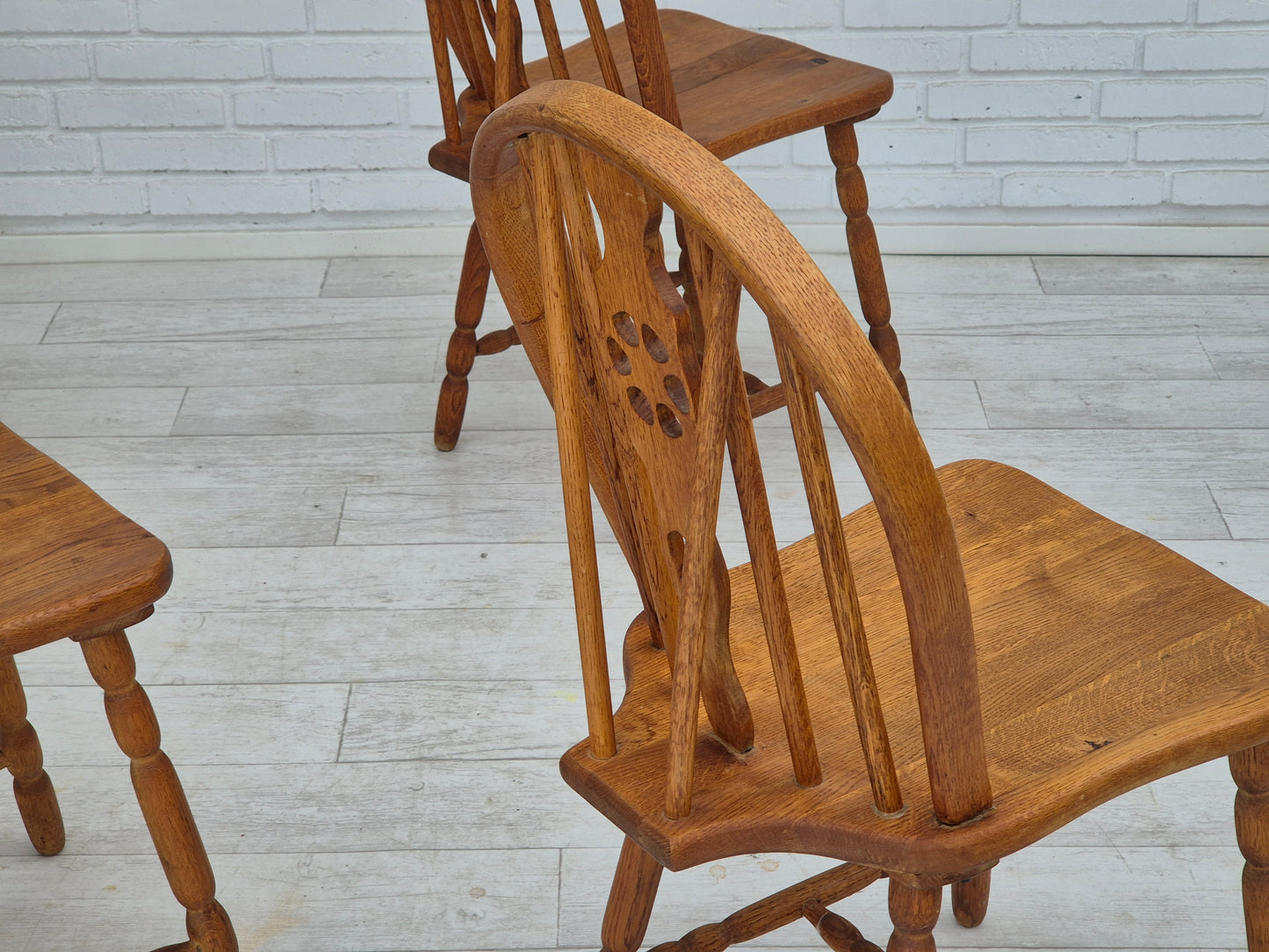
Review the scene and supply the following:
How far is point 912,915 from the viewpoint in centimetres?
67

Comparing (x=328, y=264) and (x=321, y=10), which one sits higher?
(x=321, y=10)

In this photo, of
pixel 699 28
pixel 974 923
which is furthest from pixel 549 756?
pixel 699 28

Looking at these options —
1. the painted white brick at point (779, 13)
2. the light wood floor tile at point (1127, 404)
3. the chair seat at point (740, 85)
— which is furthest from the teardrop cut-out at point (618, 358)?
the painted white brick at point (779, 13)

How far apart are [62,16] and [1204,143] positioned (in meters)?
1.88

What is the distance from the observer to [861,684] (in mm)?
588

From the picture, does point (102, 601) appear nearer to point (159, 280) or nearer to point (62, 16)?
point (159, 280)

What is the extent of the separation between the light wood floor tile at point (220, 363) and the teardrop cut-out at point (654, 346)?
147 cm

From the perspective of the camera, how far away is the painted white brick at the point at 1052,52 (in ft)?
7.29

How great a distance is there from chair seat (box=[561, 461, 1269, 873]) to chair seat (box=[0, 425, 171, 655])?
0.29 meters

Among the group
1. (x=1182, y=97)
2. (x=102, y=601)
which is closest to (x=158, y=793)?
(x=102, y=601)

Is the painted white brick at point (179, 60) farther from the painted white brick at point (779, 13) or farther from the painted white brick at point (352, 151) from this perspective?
the painted white brick at point (779, 13)

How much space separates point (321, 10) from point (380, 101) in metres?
0.17

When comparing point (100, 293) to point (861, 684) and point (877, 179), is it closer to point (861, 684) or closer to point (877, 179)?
point (877, 179)

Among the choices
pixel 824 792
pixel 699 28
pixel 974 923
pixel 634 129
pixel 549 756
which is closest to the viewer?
pixel 634 129
